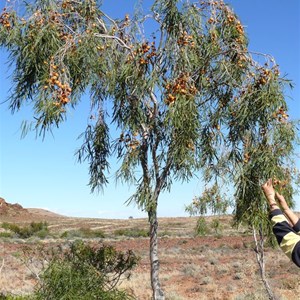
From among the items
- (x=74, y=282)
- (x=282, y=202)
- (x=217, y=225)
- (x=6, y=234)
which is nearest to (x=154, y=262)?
(x=74, y=282)

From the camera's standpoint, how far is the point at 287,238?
2652 mm

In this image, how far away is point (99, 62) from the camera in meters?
6.58

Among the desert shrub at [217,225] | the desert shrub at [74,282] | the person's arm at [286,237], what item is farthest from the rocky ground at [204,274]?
the person's arm at [286,237]

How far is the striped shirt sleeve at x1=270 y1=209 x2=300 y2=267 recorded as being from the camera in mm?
2617

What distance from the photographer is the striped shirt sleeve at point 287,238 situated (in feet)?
8.59

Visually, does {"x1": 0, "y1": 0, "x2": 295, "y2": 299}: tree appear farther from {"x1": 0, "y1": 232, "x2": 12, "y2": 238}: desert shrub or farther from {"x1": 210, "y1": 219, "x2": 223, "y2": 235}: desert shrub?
{"x1": 0, "y1": 232, "x2": 12, "y2": 238}: desert shrub

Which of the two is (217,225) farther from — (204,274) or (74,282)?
(204,274)

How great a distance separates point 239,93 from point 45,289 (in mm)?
3733

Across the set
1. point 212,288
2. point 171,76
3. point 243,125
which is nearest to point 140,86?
point 171,76

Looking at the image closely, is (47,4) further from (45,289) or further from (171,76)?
(45,289)

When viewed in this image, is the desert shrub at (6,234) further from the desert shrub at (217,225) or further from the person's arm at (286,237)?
the person's arm at (286,237)

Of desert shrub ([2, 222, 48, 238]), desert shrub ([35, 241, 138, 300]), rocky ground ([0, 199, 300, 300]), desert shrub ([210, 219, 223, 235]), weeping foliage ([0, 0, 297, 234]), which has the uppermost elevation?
weeping foliage ([0, 0, 297, 234])

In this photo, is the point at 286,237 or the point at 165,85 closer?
the point at 286,237

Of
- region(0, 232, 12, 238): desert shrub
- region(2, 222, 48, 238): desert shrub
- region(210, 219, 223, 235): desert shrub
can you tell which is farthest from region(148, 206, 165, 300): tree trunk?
region(2, 222, 48, 238): desert shrub
